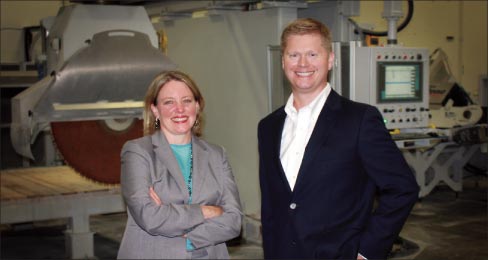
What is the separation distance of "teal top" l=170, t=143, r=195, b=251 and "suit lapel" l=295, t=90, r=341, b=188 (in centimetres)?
35

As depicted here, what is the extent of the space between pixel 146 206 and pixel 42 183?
3.28m

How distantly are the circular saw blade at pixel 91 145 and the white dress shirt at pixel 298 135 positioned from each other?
2411 mm

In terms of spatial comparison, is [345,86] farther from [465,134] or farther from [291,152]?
[291,152]

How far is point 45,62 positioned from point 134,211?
2.35m

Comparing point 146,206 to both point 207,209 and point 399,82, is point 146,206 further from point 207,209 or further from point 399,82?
point 399,82

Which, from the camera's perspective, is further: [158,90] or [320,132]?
[158,90]

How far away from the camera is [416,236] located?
19.1 ft

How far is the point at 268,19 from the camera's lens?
5336 mm

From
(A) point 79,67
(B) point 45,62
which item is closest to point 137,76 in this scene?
(A) point 79,67

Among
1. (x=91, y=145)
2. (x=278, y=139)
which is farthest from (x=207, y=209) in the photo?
(x=91, y=145)

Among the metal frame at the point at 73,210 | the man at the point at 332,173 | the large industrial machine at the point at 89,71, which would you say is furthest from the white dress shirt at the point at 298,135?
the metal frame at the point at 73,210

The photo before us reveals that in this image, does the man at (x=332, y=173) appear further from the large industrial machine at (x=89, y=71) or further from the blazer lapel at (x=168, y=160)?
the large industrial machine at (x=89, y=71)

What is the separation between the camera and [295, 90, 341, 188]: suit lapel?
1984 mm

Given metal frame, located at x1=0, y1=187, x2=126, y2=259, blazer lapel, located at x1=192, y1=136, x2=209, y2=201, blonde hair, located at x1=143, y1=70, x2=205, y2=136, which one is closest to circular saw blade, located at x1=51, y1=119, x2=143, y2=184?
metal frame, located at x1=0, y1=187, x2=126, y2=259
